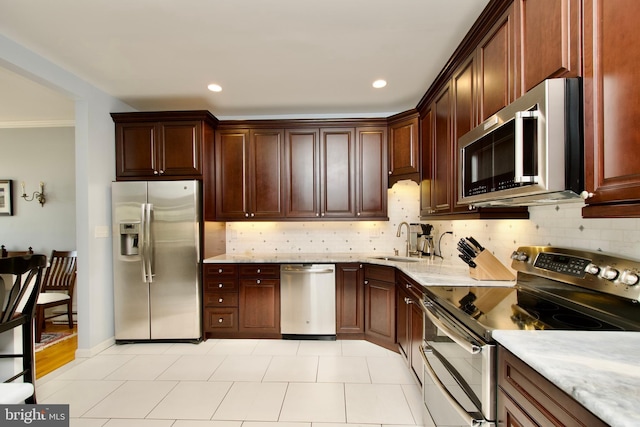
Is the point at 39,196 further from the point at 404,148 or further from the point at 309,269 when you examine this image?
the point at 404,148

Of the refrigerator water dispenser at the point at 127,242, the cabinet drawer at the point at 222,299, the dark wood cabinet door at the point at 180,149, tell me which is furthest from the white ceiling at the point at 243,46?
the cabinet drawer at the point at 222,299

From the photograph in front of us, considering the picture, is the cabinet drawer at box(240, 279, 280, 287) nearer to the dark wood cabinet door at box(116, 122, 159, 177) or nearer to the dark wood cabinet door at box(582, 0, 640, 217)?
the dark wood cabinet door at box(116, 122, 159, 177)

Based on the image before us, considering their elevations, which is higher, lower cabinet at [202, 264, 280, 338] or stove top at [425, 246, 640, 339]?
stove top at [425, 246, 640, 339]

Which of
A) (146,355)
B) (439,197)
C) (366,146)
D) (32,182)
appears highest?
(366,146)

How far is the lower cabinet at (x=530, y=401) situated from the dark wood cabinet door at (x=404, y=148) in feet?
7.68

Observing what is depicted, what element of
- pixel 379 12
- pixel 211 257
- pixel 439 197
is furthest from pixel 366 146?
pixel 211 257

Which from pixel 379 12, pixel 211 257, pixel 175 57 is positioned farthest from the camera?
pixel 211 257

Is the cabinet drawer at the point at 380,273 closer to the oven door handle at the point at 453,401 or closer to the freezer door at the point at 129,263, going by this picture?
the oven door handle at the point at 453,401

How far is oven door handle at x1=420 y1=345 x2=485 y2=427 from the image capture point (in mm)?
1192

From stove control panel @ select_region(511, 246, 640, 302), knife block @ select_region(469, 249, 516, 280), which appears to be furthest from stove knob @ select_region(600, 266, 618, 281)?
knife block @ select_region(469, 249, 516, 280)

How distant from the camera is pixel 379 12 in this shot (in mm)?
1941

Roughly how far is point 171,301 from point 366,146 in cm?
274

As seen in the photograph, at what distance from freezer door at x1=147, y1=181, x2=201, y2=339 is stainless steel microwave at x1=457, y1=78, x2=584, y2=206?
2824 millimetres

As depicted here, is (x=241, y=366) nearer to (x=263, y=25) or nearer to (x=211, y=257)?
(x=211, y=257)
